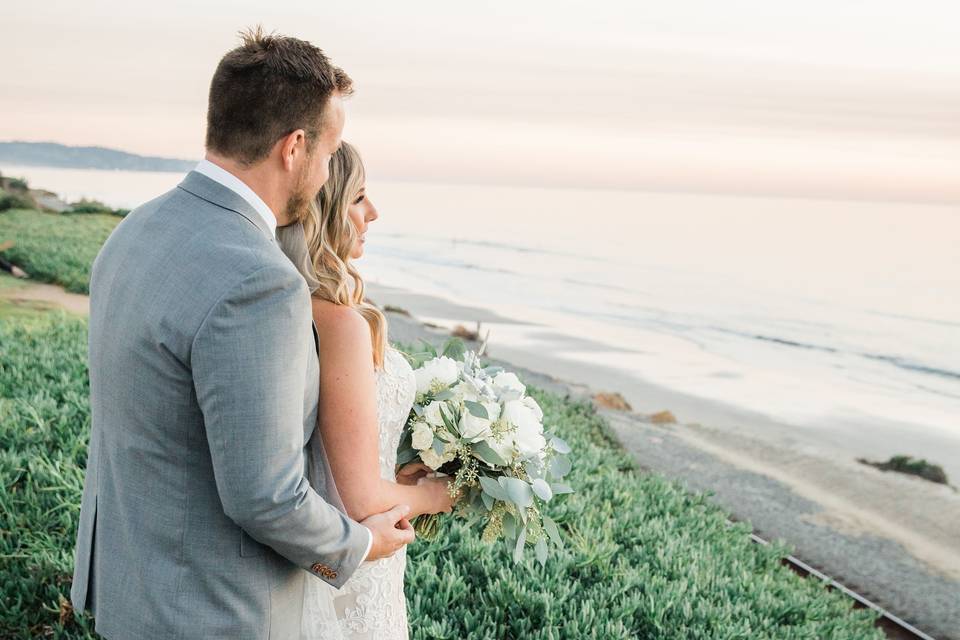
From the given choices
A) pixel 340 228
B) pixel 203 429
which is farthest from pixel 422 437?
pixel 203 429

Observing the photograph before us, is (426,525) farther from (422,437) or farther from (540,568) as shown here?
(540,568)

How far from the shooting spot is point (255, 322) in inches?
74.0

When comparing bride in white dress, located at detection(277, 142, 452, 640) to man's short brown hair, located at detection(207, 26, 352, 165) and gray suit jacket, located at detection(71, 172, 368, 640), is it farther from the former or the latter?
man's short brown hair, located at detection(207, 26, 352, 165)

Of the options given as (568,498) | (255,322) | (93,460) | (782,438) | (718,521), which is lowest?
(782,438)

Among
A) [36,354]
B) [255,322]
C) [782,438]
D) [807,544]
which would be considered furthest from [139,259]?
[782,438]

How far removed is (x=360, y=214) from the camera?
298cm

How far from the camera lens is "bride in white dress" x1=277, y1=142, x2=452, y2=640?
236 centimetres

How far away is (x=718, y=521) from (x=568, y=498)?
A: 2372 mm

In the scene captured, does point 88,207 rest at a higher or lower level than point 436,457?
lower

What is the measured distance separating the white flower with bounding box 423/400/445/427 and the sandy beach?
7097 millimetres

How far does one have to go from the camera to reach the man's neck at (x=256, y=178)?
210 centimetres

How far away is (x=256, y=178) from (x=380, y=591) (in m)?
1.45

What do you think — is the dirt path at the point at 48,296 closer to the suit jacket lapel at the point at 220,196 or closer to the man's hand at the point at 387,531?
the man's hand at the point at 387,531

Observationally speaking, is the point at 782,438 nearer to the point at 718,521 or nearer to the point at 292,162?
the point at 718,521
